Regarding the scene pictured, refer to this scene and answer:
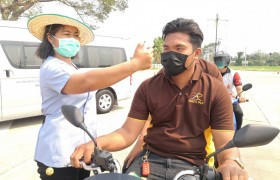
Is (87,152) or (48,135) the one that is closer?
(87,152)

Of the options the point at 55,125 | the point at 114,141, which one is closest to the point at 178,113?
the point at 114,141

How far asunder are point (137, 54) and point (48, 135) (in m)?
0.87

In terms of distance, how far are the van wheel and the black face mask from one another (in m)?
6.14

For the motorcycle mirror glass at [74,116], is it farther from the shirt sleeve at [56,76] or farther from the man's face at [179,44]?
the man's face at [179,44]

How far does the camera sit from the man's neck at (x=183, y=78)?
7.17 ft

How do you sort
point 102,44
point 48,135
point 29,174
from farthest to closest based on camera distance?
point 102,44
point 29,174
point 48,135

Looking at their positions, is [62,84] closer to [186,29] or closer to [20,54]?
[186,29]

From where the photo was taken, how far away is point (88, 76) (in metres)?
1.78

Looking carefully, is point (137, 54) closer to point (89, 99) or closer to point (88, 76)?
point (88, 76)

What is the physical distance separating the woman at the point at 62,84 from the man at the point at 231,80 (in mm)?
2585

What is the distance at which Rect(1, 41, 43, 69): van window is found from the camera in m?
6.36

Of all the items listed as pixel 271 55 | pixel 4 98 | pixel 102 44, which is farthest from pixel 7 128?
pixel 271 55

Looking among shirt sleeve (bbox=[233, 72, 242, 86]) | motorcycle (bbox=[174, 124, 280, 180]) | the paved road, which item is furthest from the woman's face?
shirt sleeve (bbox=[233, 72, 242, 86])

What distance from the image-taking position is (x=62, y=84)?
1873 millimetres
